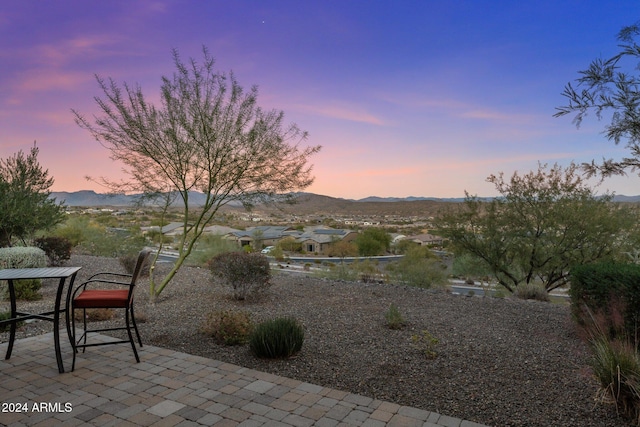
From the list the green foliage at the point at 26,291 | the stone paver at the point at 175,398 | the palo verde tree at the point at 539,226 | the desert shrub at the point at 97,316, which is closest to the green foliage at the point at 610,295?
the stone paver at the point at 175,398

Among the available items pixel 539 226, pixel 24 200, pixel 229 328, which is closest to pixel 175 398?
pixel 229 328

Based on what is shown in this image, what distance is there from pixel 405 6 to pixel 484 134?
8202mm

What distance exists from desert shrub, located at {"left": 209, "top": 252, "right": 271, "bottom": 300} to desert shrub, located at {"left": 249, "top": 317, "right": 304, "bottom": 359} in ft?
11.4

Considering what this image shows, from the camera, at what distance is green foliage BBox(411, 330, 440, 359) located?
474 centimetres

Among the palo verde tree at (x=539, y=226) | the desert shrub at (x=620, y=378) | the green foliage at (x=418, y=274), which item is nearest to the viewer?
the desert shrub at (x=620, y=378)

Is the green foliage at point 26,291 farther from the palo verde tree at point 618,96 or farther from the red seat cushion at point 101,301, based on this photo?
the palo verde tree at point 618,96

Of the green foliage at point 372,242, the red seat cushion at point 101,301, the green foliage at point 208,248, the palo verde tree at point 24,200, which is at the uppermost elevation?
the palo verde tree at point 24,200

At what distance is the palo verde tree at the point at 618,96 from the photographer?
517 cm

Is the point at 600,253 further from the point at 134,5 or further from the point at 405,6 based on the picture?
the point at 134,5

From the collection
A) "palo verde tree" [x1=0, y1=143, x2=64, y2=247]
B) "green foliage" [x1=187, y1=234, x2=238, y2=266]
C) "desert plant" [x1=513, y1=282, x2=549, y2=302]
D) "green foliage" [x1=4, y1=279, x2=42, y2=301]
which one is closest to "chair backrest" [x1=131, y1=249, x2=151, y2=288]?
"green foliage" [x1=4, y1=279, x2=42, y2=301]

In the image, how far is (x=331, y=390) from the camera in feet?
12.3

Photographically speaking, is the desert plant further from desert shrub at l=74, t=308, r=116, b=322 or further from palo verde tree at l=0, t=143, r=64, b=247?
palo verde tree at l=0, t=143, r=64, b=247

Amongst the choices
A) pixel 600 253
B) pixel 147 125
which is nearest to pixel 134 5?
pixel 147 125

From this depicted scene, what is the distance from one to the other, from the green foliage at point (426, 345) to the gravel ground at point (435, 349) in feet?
0.21
